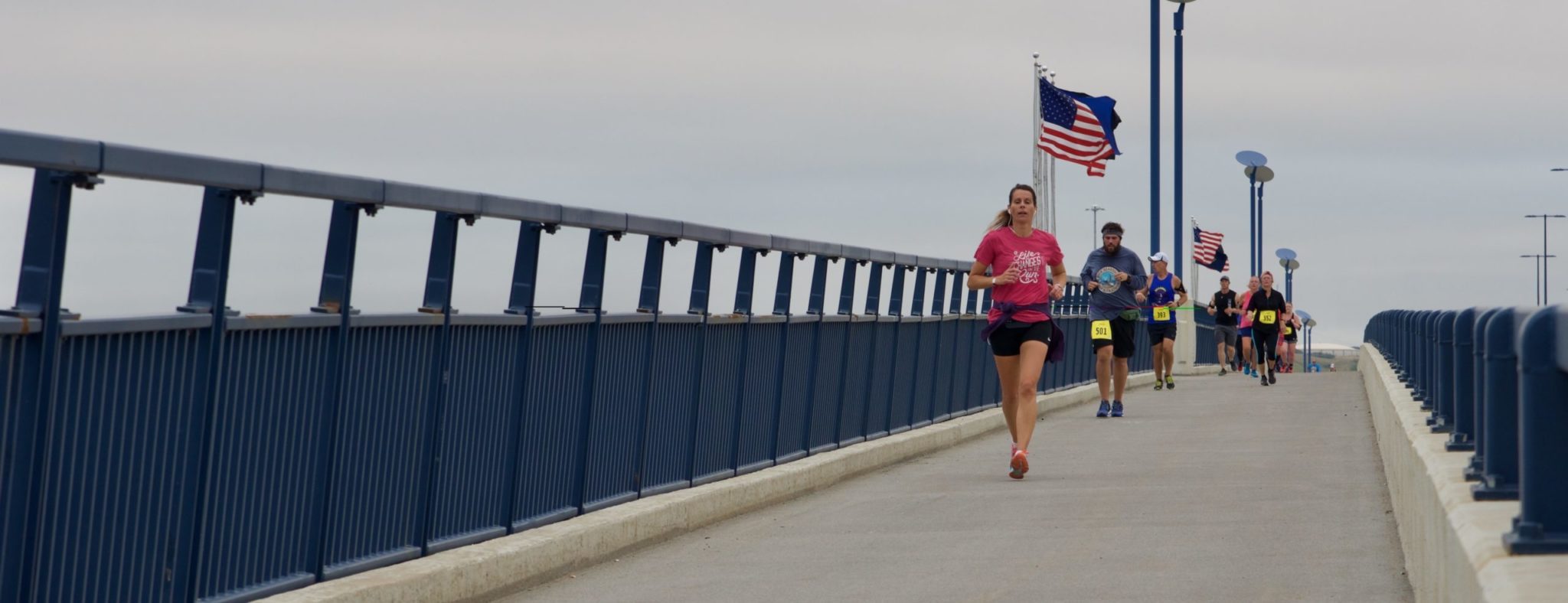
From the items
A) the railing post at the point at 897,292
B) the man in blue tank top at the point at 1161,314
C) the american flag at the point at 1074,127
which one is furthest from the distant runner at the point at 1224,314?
the railing post at the point at 897,292

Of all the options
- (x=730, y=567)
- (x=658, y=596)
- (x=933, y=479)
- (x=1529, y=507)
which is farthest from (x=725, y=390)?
(x=1529, y=507)

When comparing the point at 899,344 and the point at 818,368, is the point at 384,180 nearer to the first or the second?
the point at 818,368

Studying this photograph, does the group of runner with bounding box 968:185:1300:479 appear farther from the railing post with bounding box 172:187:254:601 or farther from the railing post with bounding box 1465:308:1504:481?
the railing post with bounding box 172:187:254:601

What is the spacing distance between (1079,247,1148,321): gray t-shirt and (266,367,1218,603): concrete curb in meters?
4.80

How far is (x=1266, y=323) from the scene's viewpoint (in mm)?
28844

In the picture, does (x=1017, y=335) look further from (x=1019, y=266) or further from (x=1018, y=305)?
(x=1019, y=266)

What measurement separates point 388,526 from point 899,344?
28.4ft

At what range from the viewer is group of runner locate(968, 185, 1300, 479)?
12.9 meters

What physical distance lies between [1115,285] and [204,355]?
44.7ft

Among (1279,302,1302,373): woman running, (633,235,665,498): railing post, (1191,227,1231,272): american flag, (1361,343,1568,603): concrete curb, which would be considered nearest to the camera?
(1361,343,1568,603): concrete curb

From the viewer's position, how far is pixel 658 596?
8125 mm

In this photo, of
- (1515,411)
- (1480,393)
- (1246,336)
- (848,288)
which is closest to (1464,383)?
(1480,393)

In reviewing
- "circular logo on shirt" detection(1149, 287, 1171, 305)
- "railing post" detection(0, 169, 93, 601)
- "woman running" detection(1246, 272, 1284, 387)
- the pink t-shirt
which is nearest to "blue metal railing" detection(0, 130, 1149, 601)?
"railing post" detection(0, 169, 93, 601)

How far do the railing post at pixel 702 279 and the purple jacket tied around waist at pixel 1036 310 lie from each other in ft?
8.14
